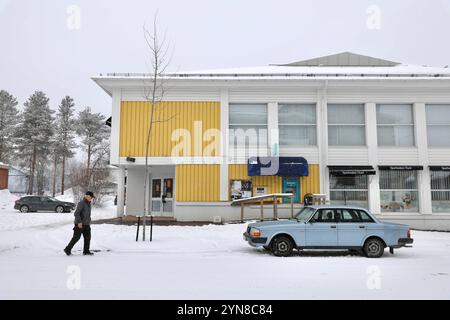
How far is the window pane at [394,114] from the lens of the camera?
18906 mm

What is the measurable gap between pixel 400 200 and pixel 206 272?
1461 cm

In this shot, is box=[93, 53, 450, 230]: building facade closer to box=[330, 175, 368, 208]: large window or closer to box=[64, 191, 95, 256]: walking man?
box=[330, 175, 368, 208]: large window

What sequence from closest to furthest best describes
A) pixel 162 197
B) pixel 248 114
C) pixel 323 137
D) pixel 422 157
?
pixel 422 157
pixel 323 137
pixel 248 114
pixel 162 197

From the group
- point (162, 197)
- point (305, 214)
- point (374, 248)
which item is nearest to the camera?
point (374, 248)

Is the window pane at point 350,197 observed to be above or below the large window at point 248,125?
below

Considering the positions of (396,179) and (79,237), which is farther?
(396,179)

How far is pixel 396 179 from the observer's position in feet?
60.4

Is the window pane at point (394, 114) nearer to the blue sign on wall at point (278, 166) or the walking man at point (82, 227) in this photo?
the blue sign on wall at point (278, 166)

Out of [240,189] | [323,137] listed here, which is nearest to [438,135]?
[323,137]

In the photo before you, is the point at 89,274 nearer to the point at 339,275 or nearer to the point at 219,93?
the point at 339,275

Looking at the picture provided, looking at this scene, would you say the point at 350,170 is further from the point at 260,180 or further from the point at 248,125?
the point at 248,125

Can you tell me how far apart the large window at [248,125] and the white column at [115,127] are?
6022 millimetres

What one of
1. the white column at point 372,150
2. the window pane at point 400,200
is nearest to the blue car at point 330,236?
the white column at point 372,150

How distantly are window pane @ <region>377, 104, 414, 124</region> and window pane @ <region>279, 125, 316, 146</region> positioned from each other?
12.3 feet
